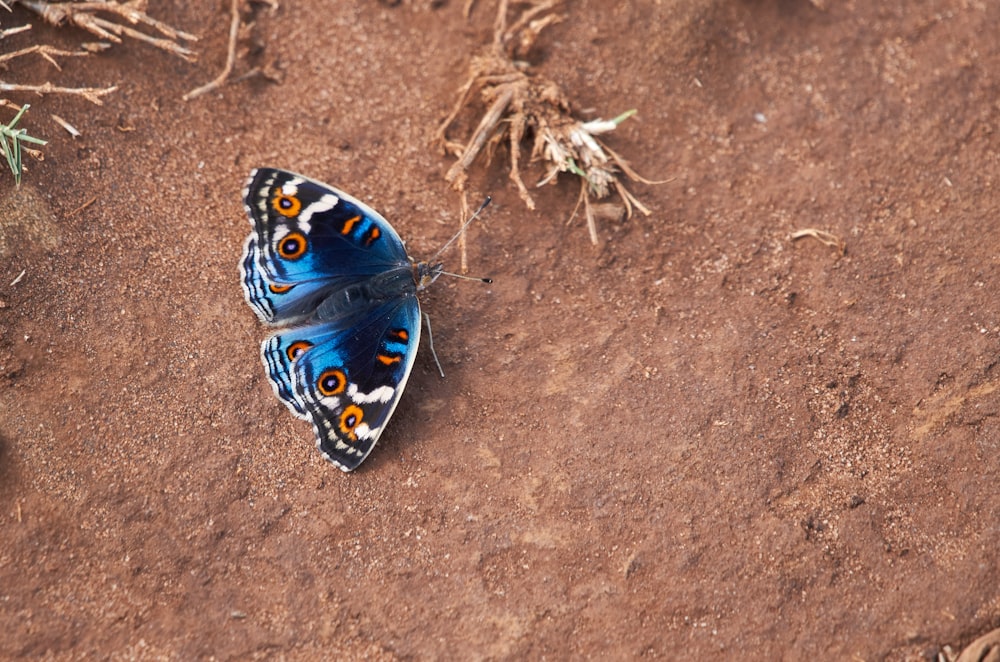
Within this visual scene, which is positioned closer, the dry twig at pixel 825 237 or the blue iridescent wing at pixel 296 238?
the blue iridescent wing at pixel 296 238

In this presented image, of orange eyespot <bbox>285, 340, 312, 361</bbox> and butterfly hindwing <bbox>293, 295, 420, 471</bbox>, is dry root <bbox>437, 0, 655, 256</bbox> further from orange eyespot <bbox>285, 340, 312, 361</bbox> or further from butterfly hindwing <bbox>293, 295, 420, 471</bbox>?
orange eyespot <bbox>285, 340, 312, 361</bbox>

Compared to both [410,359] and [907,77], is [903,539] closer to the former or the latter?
[410,359]

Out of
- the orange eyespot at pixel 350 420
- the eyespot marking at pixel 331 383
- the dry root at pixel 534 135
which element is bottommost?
the orange eyespot at pixel 350 420

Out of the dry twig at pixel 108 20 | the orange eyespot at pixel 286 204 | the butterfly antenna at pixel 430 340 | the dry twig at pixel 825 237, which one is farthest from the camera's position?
the dry twig at pixel 825 237

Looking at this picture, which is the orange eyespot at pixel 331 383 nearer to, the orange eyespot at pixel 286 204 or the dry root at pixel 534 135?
the orange eyespot at pixel 286 204

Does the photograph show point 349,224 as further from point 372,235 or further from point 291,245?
point 291,245

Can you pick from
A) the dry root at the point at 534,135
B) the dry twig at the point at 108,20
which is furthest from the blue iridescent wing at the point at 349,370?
the dry twig at the point at 108,20

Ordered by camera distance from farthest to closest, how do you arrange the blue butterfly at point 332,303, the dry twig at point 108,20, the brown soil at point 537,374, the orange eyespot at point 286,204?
the dry twig at point 108,20 → the orange eyespot at point 286,204 → the blue butterfly at point 332,303 → the brown soil at point 537,374

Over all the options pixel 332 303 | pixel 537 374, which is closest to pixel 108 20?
pixel 332 303
